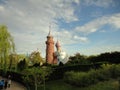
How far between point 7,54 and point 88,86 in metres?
16.9

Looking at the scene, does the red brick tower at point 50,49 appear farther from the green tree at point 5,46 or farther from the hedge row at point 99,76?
A: the hedge row at point 99,76

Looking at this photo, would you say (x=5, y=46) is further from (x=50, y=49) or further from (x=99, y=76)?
(x=50, y=49)

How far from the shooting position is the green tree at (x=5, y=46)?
128 ft

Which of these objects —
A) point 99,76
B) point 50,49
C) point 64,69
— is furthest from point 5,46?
point 50,49

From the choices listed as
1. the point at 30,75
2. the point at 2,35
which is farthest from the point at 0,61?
the point at 30,75

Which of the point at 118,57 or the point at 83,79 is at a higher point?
the point at 118,57

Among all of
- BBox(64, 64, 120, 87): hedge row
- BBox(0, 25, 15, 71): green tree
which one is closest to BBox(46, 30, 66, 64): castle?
BBox(0, 25, 15, 71): green tree

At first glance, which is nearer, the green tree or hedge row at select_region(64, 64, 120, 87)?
hedge row at select_region(64, 64, 120, 87)

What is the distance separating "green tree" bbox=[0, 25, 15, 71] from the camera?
39.0 m

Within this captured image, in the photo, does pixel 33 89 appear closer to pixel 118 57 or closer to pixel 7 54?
pixel 7 54

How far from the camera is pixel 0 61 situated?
3916 cm

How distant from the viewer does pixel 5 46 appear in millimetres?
39094

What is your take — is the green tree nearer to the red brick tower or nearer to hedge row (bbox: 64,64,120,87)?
hedge row (bbox: 64,64,120,87)

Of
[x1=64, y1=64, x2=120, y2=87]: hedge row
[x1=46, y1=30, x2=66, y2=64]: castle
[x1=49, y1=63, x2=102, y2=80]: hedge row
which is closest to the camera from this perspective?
[x1=64, y1=64, x2=120, y2=87]: hedge row
